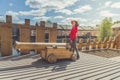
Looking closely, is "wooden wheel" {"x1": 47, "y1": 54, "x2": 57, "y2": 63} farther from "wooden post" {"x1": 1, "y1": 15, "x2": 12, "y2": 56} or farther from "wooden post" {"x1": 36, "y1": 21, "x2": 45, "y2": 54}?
"wooden post" {"x1": 36, "y1": 21, "x2": 45, "y2": 54}

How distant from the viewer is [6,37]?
29.8 feet

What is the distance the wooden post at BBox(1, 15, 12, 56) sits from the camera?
9.01 metres

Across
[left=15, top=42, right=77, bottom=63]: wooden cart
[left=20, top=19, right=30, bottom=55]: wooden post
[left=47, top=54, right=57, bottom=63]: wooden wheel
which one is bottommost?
[left=47, top=54, right=57, bottom=63]: wooden wheel

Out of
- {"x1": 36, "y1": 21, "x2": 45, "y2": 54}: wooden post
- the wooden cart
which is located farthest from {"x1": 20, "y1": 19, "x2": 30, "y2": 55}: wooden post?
the wooden cart

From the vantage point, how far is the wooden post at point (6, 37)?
29.6 feet

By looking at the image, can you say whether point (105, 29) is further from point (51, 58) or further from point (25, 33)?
point (51, 58)

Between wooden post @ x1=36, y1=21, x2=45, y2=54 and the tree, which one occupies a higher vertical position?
the tree

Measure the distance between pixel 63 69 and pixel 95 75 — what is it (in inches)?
52.0

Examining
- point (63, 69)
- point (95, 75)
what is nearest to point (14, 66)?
point (63, 69)

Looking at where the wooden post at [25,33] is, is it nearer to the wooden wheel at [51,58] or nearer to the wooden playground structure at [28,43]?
the wooden playground structure at [28,43]

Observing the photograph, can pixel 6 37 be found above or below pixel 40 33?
below

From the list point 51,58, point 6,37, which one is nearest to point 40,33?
point 6,37

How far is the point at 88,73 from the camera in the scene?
264 inches

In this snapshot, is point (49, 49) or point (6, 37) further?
point (6, 37)
